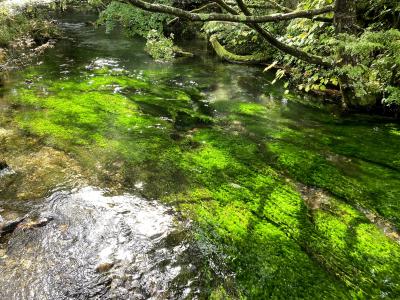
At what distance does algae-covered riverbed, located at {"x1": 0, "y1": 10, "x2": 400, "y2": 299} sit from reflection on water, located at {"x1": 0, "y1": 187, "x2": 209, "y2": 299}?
0.01 m

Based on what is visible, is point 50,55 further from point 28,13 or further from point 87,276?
point 87,276

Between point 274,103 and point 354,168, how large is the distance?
385 cm

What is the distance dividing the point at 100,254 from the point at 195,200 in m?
1.36

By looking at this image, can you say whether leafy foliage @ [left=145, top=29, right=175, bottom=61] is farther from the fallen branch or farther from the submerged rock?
the submerged rock

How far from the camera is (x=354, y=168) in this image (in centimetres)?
524

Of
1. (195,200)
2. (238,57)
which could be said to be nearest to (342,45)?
(195,200)

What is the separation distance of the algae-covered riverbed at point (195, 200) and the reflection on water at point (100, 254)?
0.01m

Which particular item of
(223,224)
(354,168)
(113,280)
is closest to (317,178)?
(354,168)

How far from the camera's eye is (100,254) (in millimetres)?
3488

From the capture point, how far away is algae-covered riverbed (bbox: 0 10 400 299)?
10.5 feet

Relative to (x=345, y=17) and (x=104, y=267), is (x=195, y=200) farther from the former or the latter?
(x=345, y=17)

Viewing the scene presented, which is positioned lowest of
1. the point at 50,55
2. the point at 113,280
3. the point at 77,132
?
the point at 50,55

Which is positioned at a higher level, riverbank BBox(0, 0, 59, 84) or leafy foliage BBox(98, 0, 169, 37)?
leafy foliage BBox(98, 0, 169, 37)

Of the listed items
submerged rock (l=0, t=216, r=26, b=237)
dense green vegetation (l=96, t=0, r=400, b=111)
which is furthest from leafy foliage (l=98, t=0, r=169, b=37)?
submerged rock (l=0, t=216, r=26, b=237)
